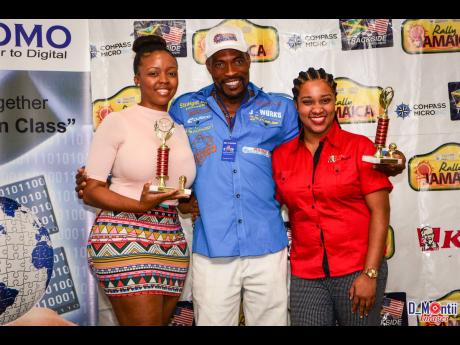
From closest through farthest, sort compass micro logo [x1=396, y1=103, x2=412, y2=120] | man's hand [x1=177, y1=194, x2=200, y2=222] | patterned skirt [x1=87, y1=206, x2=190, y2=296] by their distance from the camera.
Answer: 1. patterned skirt [x1=87, y1=206, x2=190, y2=296]
2. man's hand [x1=177, y1=194, x2=200, y2=222]
3. compass micro logo [x1=396, y1=103, x2=412, y2=120]

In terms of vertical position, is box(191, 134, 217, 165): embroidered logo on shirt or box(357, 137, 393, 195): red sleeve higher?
box(191, 134, 217, 165): embroidered logo on shirt

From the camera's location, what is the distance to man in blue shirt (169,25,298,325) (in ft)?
8.50

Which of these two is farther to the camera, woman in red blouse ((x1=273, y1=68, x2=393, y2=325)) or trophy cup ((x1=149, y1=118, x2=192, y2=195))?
woman in red blouse ((x1=273, y1=68, x2=393, y2=325))

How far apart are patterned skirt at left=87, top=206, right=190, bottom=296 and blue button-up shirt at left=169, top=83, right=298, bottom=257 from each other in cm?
23

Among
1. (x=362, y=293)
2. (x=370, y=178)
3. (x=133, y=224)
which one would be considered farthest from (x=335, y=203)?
(x=133, y=224)

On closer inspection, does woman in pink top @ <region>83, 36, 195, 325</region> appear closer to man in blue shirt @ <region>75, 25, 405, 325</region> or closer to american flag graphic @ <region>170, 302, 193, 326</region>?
man in blue shirt @ <region>75, 25, 405, 325</region>

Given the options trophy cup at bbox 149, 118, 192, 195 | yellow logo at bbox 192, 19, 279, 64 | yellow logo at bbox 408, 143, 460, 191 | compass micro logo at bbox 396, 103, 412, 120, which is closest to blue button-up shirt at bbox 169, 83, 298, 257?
trophy cup at bbox 149, 118, 192, 195

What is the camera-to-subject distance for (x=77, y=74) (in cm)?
339

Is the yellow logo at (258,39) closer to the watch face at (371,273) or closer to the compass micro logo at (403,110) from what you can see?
the compass micro logo at (403,110)

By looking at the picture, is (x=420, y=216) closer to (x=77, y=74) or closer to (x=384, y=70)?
(x=384, y=70)

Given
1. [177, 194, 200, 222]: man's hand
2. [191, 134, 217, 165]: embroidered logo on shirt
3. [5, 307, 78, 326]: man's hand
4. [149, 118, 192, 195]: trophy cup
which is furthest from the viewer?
[5, 307, 78, 326]: man's hand

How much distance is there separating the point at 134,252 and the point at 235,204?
Result: 554 millimetres

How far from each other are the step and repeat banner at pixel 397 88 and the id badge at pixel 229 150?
37.2 inches

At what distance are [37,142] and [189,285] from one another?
138 centimetres
